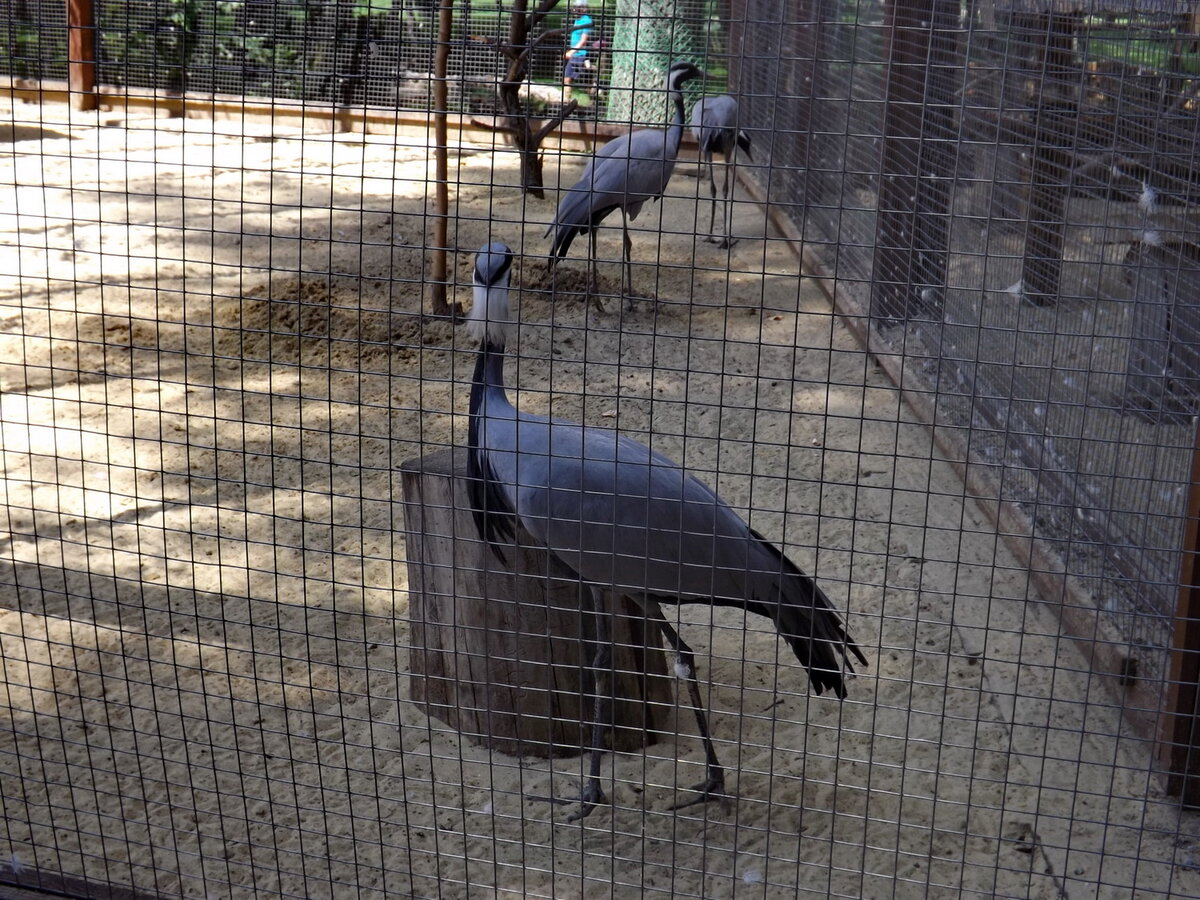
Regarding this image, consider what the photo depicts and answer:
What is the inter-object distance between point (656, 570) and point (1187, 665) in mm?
1183

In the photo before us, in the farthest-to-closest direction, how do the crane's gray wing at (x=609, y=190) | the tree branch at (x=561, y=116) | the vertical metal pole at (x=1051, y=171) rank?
the crane's gray wing at (x=609, y=190) < the vertical metal pole at (x=1051, y=171) < the tree branch at (x=561, y=116)

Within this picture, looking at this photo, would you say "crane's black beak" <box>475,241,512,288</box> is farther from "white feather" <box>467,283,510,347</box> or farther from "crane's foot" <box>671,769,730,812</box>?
"crane's foot" <box>671,769,730,812</box>

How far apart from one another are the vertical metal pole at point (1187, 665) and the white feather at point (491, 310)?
→ 1517mm

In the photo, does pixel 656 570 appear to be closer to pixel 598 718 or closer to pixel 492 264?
pixel 598 718

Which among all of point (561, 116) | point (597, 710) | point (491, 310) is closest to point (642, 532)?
point (597, 710)

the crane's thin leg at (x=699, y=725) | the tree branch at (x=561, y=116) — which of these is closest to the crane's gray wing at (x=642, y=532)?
the crane's thin leg at (x=699, y=725)

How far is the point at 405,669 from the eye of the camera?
3.20 meters

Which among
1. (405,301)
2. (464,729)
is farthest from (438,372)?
(464,729)

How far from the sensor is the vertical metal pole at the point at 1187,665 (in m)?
2.50

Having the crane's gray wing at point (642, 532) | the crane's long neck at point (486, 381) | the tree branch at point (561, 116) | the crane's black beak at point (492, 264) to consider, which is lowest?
the crane's gray wing at point (642, 532)

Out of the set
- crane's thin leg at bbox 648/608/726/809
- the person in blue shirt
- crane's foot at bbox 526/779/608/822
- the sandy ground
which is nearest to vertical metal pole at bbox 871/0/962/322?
the sandy ground

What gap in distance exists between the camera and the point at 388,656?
130 inches

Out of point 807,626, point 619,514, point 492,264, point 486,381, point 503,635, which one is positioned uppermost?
point 492,264

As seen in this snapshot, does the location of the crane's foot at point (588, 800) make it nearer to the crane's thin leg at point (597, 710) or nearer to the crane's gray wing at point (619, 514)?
the crane's thin leg at point (597, 710)
